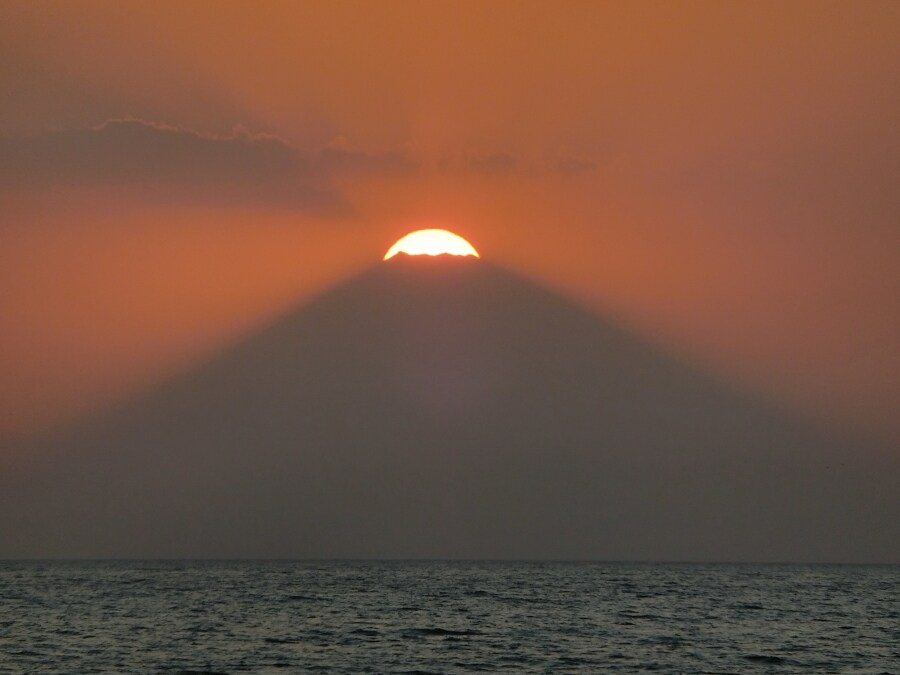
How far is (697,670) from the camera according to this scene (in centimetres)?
5922

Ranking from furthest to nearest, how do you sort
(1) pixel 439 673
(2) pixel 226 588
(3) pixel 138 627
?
(2) pixel 226 588
(3) pixel 138 627
(1) pixel 439 673

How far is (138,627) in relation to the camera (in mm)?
79125

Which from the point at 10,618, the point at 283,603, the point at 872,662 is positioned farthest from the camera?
the point at 283,603

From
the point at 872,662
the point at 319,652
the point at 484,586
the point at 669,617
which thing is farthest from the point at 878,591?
the point at 319,652

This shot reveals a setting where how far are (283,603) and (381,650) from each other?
42.9 m

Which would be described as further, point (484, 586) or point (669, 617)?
point (484, 586)

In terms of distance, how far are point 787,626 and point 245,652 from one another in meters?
40.3

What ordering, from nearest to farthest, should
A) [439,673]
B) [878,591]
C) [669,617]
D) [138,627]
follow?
[439,673], [138,627], [669,617], [878,591]

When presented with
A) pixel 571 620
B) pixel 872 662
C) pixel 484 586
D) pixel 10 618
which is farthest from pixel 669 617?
pixel 484 586

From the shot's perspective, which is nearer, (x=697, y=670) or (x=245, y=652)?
(x=697, y=670)

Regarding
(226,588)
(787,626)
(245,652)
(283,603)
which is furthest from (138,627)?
(226,588)

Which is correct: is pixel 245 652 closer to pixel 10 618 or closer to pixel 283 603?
pixel 10 618

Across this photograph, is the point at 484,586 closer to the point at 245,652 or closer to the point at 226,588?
the point at 226,588

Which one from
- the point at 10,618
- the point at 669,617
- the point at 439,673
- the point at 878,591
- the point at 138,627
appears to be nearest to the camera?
the point at 439,673
